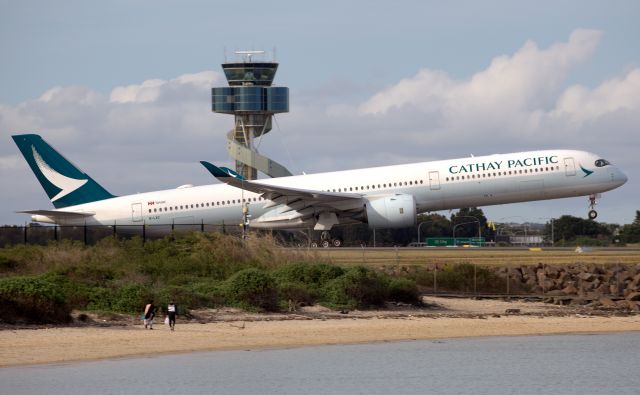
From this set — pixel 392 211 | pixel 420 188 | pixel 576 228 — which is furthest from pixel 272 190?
pixel 576 228

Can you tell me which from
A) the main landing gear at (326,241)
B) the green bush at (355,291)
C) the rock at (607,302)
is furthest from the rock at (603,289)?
the main landing gear at (326,241)

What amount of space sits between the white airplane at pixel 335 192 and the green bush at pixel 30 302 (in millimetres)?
25052

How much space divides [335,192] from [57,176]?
14714mm

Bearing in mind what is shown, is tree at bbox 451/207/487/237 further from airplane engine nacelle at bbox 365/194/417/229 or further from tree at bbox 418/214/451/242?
airplane engine nacelle at bbox 365/194/417/229

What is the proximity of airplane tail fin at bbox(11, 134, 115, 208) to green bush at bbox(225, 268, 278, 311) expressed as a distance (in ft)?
92.3

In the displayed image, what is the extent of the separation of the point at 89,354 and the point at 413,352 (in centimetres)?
816

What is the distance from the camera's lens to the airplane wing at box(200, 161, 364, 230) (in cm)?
5428

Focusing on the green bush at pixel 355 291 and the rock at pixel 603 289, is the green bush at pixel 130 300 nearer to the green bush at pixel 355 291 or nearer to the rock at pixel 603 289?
the green bush at pixel 355 291

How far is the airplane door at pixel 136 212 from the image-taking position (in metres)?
58.4

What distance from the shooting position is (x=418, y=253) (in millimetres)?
55375

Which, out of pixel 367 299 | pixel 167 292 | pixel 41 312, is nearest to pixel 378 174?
pixel 367 299

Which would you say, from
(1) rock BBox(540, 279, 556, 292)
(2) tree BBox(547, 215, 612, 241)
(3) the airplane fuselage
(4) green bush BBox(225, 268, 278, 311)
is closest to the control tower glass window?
(2) tree BBox(547, 215, 612, 241)

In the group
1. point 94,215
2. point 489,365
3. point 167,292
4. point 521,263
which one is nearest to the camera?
point 489,365

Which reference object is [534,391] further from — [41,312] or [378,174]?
[378,174]
